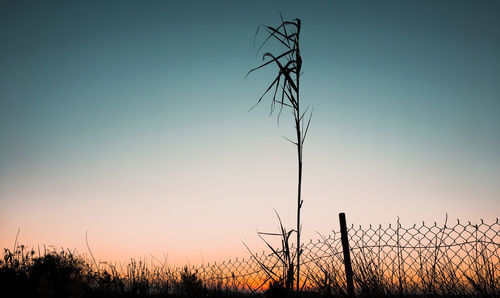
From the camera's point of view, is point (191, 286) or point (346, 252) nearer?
point (346, 252)

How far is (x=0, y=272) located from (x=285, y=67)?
421 cm

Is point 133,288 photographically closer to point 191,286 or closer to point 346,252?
point 191,286

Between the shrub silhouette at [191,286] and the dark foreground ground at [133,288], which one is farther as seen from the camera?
the shrub silhouette at [191,286]

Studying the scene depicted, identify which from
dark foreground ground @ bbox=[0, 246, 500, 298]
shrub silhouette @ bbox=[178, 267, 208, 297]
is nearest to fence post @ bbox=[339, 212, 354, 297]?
dark foreground ground @ bbox=[0, 246, 500, 298]

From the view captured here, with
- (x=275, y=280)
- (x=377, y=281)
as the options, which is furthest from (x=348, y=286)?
(x=275, y=280)

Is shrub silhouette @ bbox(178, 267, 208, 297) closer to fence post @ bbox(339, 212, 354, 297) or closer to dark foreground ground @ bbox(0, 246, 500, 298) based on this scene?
dark foreground ground @ bbox(0, 246, 500, 298)

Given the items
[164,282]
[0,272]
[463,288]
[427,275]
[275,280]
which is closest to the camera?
[275,280]

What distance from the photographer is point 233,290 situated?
4.43m

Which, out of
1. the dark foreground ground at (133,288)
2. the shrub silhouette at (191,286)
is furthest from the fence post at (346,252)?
the shrub silhouette at (191,286)

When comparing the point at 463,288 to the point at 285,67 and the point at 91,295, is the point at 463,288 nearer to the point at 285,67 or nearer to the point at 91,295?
the point at 285,67

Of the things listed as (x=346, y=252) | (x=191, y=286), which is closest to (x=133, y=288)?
(x=191, y=286)

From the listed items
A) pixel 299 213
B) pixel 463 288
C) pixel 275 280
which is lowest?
pixel 463 288

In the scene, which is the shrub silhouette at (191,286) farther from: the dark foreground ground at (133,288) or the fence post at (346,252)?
the fence post at (346,252)

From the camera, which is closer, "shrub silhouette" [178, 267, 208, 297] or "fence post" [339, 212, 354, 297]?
"fence post" [339, 212, 354, 297]
